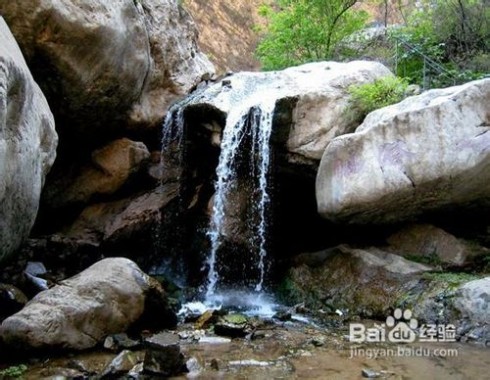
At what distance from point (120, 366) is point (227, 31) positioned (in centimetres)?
2134

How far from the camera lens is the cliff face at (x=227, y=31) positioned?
75.4ft

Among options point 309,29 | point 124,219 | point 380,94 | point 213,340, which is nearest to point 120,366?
point 213,340

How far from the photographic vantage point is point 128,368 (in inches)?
195

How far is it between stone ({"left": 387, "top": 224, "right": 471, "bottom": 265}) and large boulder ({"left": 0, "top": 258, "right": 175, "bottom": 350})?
13.6 feet

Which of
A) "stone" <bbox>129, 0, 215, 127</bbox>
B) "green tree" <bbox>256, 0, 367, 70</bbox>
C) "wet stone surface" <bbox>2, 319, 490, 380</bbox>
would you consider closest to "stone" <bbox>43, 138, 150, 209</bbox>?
"stone" <bbox>129, 0, 215, 127</bbox>

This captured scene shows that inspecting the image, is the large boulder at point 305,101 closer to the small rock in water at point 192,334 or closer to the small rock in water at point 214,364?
the small rock in water at point 192,334

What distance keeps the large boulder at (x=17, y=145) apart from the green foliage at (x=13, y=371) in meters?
1.53

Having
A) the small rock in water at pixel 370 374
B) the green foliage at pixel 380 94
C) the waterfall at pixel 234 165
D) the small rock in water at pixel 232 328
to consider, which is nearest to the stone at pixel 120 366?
the small rock in water at pixel 232 328

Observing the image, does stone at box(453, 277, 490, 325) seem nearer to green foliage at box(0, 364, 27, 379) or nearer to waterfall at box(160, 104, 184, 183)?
green foliage at box(0, 364, 27, 379)

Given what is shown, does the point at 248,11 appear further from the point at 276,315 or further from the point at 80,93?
the point at 276,315

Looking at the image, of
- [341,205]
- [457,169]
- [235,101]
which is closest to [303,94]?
[235,101]

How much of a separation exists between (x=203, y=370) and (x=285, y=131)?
5.51 m

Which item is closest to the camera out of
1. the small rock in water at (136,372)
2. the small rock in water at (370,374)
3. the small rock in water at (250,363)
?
the small rock in water at (136,372)

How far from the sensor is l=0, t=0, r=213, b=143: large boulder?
7.80m
